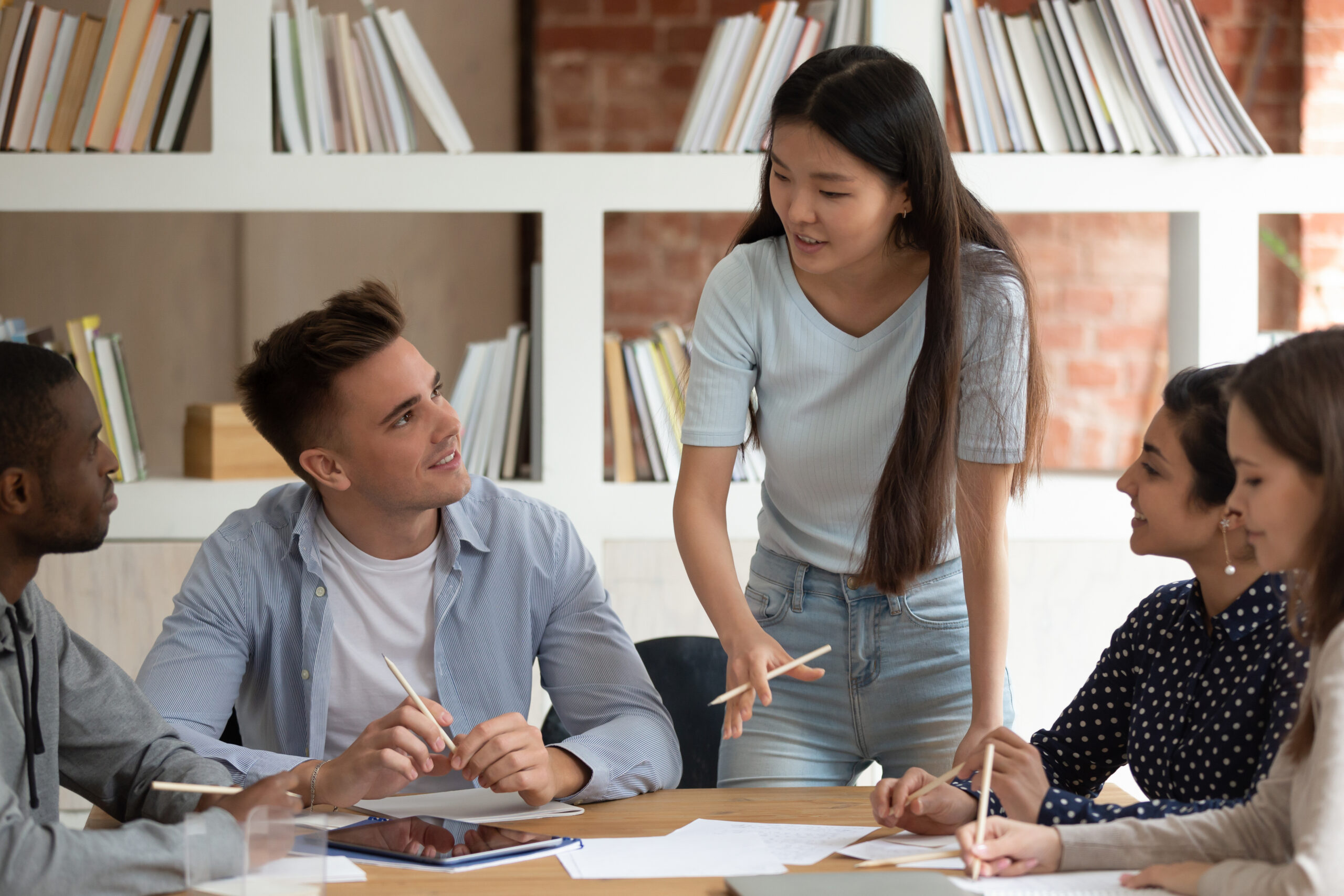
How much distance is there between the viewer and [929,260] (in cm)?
155

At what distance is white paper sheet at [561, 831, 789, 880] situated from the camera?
1138mm

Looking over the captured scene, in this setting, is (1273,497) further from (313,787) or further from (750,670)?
(313,787)

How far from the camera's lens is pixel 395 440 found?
5.42 ft

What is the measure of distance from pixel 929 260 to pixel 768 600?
0.49m

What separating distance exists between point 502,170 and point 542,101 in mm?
1220

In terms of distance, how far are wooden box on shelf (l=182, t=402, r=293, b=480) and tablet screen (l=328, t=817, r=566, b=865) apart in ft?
4.41

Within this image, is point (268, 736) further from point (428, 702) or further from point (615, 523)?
point (615, 523)

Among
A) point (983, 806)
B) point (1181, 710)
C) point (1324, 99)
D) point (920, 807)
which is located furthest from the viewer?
point (1324, 99)

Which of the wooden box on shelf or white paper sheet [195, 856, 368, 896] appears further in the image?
the wooden box on shelf

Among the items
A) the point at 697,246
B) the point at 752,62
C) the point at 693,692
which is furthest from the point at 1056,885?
the point at 697,246

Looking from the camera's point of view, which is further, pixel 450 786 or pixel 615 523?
pixel 615 523

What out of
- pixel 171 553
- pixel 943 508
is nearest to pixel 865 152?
pixel 943 508

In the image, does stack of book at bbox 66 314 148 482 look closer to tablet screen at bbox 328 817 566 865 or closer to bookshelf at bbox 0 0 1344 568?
bookshelf at bbox 0 0 1344 568


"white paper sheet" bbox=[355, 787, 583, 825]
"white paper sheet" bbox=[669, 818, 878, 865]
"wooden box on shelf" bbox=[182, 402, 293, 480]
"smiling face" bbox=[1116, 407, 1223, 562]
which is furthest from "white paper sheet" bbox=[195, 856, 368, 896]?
"wooden box on shelf" bbox=[182, 402, 293, 480]
